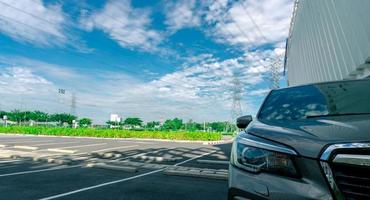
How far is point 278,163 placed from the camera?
80.9 inches

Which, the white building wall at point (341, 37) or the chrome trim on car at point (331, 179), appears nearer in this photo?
the chrome trim on car at point (331, 179)

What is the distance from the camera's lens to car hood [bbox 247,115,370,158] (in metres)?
1.88

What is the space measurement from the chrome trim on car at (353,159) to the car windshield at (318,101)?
3.23 feet

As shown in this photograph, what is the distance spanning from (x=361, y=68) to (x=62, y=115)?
11249cm

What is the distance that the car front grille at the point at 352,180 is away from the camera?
1.68 meters

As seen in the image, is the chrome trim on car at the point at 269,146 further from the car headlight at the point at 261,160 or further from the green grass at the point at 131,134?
the green grass at the point at 131,134

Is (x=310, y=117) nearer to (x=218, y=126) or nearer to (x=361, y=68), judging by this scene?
(x=361, y=68)

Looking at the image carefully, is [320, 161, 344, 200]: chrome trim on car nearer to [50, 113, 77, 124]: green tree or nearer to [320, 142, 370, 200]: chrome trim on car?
[320, 142, 370, 200]: chrome trim on car

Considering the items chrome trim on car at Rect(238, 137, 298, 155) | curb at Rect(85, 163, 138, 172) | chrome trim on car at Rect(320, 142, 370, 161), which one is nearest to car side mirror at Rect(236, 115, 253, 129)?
chrome trim on car at Rect(238, 137, 298, 155)

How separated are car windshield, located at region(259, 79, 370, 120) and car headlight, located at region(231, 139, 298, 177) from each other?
0.70 m

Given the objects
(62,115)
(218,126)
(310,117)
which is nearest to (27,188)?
(310,117)

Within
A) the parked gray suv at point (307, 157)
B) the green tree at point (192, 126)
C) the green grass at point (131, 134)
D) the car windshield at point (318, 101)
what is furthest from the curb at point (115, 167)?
the green tree at point (192, 126)

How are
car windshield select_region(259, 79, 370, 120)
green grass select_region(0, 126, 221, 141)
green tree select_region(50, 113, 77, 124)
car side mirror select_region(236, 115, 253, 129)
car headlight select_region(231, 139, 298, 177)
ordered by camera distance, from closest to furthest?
1. car headlight select_region(231, 139, 298, 177)
2. car windshield select_region(259, 79, 370, 120)
3. car side mirror select_region(236, 115, 253, 129)
4. green grass select_region(0, 126, 221, 141)
5. green tree select_region(50, 113, 77, 124)

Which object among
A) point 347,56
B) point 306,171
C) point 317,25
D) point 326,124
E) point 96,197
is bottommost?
point 96,197
